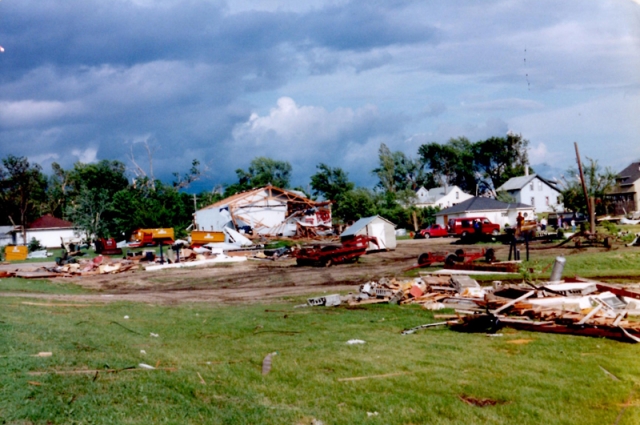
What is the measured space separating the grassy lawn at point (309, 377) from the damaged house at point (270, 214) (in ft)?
174

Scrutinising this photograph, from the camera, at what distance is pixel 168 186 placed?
313 ft

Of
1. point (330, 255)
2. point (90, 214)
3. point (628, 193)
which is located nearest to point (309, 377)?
point (330, 255)

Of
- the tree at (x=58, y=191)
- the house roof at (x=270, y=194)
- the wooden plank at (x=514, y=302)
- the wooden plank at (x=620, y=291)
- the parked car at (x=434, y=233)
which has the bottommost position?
the wooden plank at (x=620, y=291)

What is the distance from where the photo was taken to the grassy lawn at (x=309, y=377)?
6.87 m

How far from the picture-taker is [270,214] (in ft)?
225

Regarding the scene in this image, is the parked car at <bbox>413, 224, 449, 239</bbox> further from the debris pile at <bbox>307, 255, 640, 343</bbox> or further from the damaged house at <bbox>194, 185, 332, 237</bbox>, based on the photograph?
the debris pile at <bbox>307, 255, 640, 343</bbox>

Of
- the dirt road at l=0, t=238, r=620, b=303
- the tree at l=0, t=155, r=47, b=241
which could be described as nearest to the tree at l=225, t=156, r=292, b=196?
the tree at l=0, t=155, r=47, b=241

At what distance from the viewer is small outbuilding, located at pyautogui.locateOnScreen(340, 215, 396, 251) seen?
141 feet

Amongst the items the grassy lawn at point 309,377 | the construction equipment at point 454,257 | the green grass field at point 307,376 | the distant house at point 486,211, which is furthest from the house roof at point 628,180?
the grassy lawn at point 309,377

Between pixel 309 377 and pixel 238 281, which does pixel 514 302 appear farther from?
pixel 238 281

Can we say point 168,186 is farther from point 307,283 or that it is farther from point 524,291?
point 524,291

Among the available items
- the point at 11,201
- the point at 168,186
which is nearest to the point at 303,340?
the point at 11,201

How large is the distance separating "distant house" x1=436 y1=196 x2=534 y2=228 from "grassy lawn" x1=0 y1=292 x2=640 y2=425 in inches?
2284

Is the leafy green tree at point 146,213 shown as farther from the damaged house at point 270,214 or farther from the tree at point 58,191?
the tree at point 58,191
